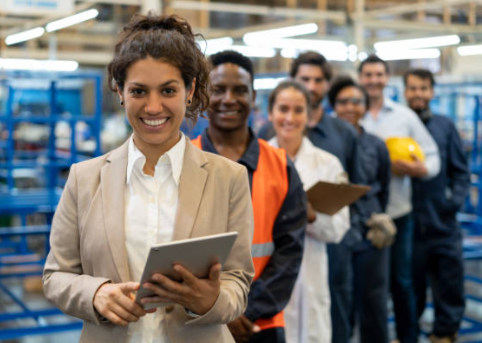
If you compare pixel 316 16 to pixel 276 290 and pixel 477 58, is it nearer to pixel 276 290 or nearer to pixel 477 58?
pixel 276 290

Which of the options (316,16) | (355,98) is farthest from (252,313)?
(316,16)

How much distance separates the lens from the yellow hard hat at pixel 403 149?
409cm

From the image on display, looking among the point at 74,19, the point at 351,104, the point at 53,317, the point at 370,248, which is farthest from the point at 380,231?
the point at 74,19

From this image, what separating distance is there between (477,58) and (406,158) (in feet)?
39.3

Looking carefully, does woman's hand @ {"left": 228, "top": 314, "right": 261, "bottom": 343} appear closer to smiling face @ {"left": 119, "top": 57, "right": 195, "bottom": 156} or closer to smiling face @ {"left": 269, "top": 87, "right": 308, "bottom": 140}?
smiling face @ {"left": 119, "top": 57, "right": 195, "bottom": 156}

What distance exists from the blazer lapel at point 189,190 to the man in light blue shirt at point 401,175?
2.75 m

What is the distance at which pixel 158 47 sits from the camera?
1492 mm

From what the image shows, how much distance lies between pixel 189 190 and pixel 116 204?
0.58ft

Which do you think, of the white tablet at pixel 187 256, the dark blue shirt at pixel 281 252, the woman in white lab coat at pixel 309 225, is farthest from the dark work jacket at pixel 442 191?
the white tablet at pixel 187 256

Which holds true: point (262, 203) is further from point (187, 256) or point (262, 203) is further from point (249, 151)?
point (187, 256)

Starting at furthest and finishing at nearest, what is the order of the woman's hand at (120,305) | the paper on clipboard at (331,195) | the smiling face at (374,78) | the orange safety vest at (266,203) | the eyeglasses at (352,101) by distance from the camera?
the smiling face at (374,78) < the eyeglasses at (352,101) < the paper on clipboard at (331,195) < the orange safety vest at (266,203) < the woman's hand at (120,305)

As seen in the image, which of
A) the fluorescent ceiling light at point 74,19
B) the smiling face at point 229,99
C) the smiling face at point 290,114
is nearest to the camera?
the smiling face at point 229,99

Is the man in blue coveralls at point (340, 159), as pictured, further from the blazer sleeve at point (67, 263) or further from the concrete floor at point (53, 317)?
the blazer sleeve at point (67, 263)

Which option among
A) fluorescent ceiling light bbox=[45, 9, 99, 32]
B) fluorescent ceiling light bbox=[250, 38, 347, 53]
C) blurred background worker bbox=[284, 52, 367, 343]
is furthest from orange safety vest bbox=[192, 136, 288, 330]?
fluorescent ceiling light bbox=[250, 38, 347, 53]
